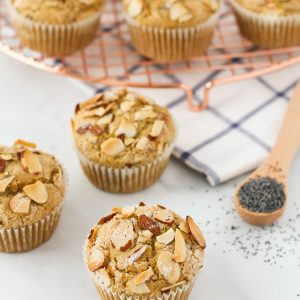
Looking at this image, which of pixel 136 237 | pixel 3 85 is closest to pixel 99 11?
pixel 3 85

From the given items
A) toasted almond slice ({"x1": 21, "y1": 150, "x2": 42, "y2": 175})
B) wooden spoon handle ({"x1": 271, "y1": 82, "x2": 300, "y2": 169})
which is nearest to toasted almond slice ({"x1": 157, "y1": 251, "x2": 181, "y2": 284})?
toasted almond slice ({"x1": 21, "y1": 150, "x2": 42, "y2": 175})

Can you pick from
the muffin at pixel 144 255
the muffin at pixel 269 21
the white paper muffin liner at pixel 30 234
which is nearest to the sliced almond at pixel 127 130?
the white paper muffin liner at pixel 30 234

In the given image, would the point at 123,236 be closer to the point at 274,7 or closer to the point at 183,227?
the point at 183,227

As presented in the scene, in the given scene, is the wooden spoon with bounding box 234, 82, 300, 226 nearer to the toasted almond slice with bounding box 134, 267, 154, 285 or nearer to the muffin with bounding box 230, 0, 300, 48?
the muffin with bounding box 230, 0, 300, 48

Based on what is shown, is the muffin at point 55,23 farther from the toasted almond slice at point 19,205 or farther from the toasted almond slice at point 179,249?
the toasted almond slice at point 179,249

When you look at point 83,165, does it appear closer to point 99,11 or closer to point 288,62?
point 99,11

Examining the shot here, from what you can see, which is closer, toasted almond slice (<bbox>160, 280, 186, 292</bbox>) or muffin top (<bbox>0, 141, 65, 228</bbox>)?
toasted almond slice (<bbox>160, 280, 186, 292</bbox>)

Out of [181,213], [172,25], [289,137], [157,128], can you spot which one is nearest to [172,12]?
[172,25]
